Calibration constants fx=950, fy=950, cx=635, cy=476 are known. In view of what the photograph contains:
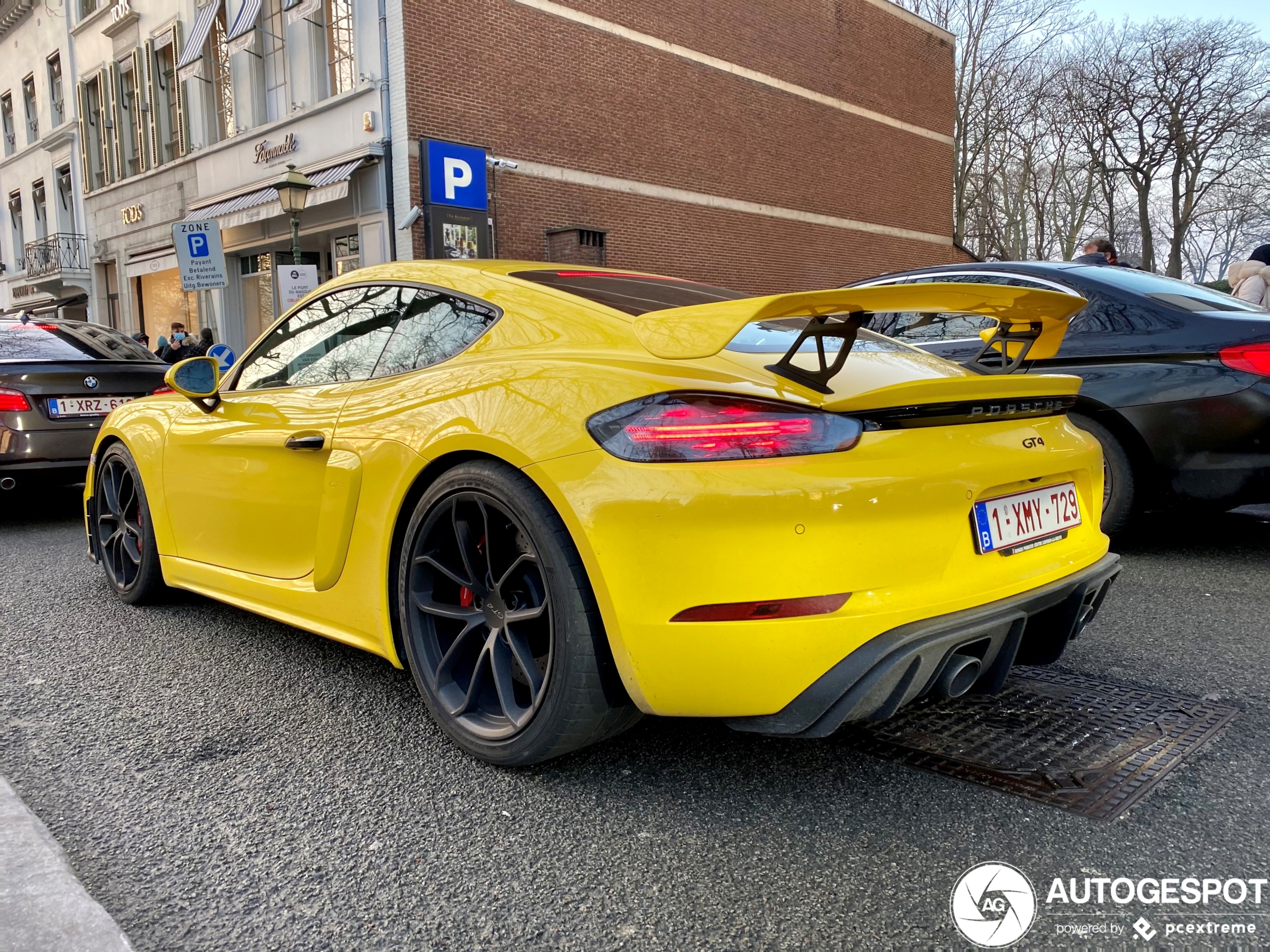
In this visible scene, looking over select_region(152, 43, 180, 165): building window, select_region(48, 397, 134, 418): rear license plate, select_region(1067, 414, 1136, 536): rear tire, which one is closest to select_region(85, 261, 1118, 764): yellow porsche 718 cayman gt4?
select_region(1067, 414, 1136, 536): rear tire

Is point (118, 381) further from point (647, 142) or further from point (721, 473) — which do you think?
point (647, 142)

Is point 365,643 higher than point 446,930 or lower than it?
higher

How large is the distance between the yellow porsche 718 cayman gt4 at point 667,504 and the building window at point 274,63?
56.9 feet

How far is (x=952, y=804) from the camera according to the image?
2.22m

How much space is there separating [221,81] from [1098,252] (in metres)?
18.6

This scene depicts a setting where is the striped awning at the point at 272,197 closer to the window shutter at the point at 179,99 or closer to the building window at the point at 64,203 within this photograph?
the window shutter at the point at 179,99

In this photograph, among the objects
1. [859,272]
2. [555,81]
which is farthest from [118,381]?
[859,272]

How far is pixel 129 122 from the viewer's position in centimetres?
2369

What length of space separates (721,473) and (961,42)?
38.3 metres

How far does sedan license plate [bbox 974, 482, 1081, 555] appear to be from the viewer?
7.38 ft

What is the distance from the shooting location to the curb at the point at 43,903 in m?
1.70

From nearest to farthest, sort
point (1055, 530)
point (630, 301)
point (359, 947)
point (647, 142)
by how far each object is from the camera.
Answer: point (359, 947) < point (1055, 530) < point (630, 301) < point (647, 142)

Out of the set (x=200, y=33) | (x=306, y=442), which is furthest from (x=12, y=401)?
(x=200, y=33)

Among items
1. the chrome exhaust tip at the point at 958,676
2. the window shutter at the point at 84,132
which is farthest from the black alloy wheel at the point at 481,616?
the window shutter at the point at 84,132
